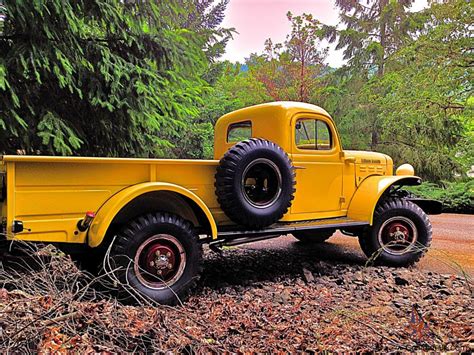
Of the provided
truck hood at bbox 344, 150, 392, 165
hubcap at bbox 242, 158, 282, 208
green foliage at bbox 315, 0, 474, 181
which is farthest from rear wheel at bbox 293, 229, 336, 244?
green foliage at bbox 315, 0, 474, 181

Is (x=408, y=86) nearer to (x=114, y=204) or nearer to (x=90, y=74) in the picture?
(x=90, y=74)

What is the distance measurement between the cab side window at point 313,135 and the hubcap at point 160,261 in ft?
6.71

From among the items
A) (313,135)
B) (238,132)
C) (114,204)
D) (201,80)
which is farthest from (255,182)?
(201,80)

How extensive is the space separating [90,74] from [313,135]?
3.08 m

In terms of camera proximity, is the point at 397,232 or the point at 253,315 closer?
the point at 253,315

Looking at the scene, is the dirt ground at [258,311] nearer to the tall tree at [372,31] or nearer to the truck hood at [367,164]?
the truck hood at [367,164]

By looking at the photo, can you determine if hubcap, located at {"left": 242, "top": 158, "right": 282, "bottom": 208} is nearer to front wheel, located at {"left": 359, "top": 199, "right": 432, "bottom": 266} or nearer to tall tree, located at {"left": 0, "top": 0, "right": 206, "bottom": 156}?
front wheel, located at {"left": 359, "top": 199, "right": 432, "bottom": 266}

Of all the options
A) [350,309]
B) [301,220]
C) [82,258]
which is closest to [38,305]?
[82,258]

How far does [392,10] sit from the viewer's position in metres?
14.3

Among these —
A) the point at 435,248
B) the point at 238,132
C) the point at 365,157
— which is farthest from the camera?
the point at 238,132

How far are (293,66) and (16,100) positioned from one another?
423 inches

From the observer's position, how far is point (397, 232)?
4906 millimetres

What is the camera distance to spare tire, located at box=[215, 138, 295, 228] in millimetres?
3703

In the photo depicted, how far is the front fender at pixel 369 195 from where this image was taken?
471 centimetres
